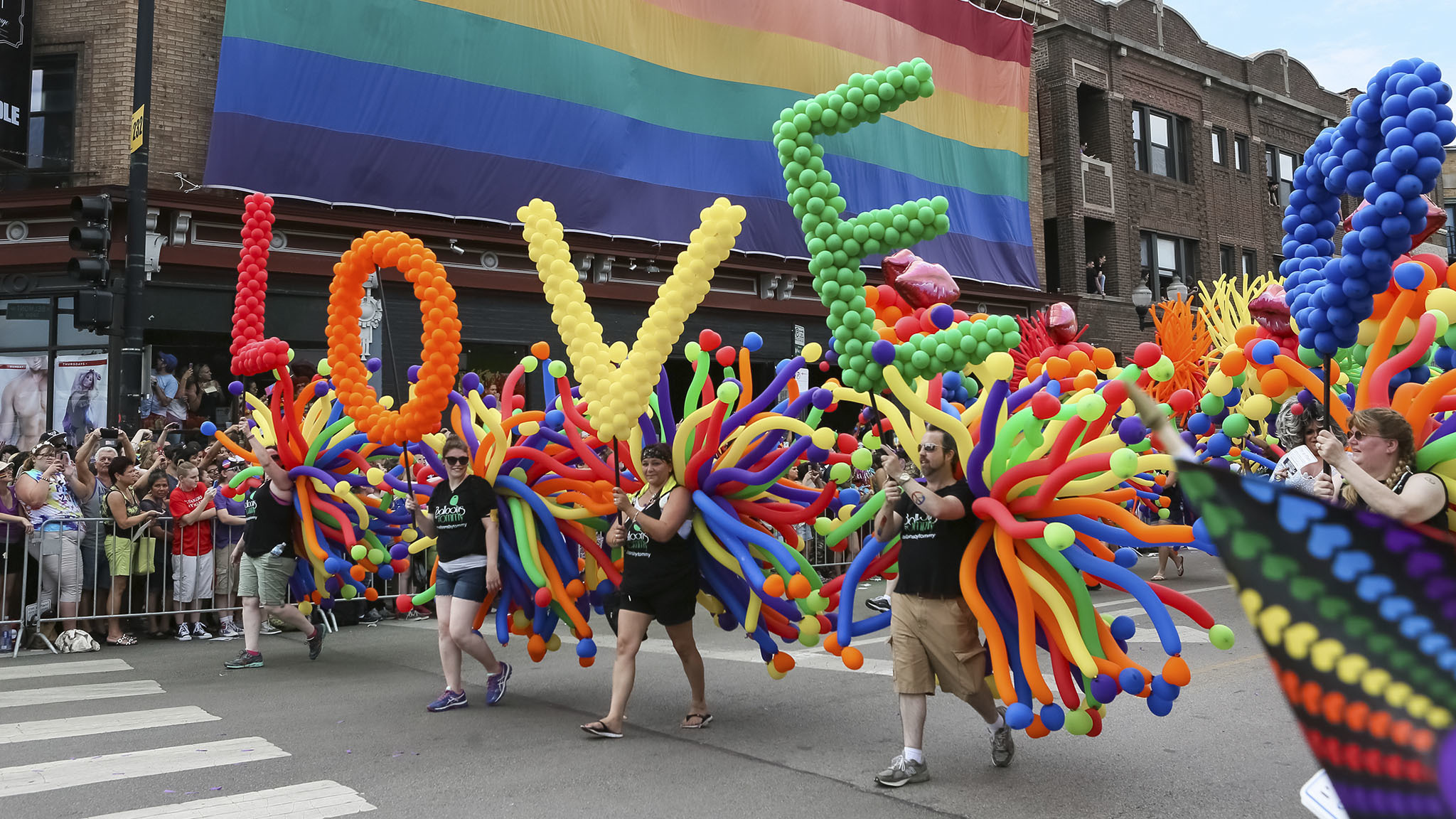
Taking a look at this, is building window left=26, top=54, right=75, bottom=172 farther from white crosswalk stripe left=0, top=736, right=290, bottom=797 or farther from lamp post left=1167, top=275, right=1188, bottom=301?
lamp post left=1167, top=275, right=1188, bottom=301

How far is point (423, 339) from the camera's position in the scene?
Result: 6891mm

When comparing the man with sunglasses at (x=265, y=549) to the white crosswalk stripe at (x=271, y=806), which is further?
the man with sunglasses at (x=265, y=549)

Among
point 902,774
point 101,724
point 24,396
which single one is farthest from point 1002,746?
point 24,396

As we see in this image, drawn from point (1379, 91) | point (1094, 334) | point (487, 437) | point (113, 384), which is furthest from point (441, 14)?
point (1094, 334)

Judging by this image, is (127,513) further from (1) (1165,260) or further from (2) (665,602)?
(1) (1165,260)

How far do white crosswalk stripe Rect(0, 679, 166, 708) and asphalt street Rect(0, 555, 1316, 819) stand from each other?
0.09 ft

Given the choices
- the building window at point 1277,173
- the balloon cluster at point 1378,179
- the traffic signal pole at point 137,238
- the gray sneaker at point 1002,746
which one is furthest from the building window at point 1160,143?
the gray sneaker at point 1002,746

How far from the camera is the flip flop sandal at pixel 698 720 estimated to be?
6277 mm

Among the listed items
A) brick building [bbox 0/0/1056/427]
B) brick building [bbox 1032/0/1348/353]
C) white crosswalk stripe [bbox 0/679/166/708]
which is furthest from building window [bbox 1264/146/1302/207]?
white crosswalk stripe [bbox 0/679/166/708]

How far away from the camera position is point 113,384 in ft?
40.4

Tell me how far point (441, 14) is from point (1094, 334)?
1599 cm

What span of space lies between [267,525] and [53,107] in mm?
8913

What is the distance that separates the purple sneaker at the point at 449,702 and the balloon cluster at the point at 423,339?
1.59 meters

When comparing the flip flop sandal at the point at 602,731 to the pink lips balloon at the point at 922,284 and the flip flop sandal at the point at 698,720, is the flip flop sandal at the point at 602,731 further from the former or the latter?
the pink lips balloon at the point at 922,284
